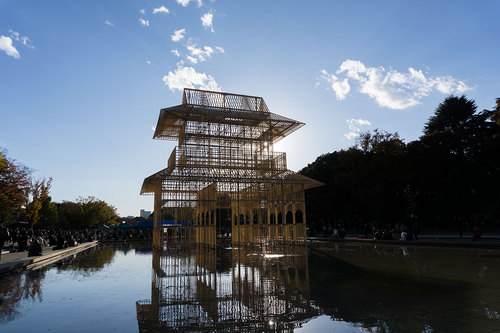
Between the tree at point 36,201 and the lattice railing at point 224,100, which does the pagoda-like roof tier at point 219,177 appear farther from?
the tree at point 36,201

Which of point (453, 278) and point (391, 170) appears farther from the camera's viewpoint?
point (391, 170)

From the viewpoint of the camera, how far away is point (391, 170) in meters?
39.0

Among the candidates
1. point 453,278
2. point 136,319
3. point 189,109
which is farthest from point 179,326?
point 189,109

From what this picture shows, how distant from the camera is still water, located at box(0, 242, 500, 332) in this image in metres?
6.44

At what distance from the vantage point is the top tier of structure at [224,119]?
→ 26969 mm

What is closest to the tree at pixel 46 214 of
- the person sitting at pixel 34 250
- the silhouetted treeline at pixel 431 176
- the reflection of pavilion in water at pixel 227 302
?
the person sitting at pixel 34 250

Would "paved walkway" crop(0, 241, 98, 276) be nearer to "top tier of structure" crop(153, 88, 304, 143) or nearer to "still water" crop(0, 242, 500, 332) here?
"still water" crop(0, 242, 500, 332)

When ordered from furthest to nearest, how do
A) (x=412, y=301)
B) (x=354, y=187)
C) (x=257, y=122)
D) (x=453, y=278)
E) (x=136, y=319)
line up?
(x=354, y=187) < (x=257, y=122) < (x=453, y=278) < (x=412, y=301) < (x=136, y=319)

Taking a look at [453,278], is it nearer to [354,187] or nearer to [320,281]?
[320,281]

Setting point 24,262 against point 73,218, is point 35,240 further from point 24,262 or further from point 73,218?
point 73,218

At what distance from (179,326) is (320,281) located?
630cm

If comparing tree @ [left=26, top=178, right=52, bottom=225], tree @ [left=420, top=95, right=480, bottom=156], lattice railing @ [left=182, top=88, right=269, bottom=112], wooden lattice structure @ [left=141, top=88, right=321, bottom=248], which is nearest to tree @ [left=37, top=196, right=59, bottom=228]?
tree @ [left=26, top=178, right=52, bottom=225]

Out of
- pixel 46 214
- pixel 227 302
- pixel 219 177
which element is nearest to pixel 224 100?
pixel 219 177

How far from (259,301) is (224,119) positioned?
2137 cm
